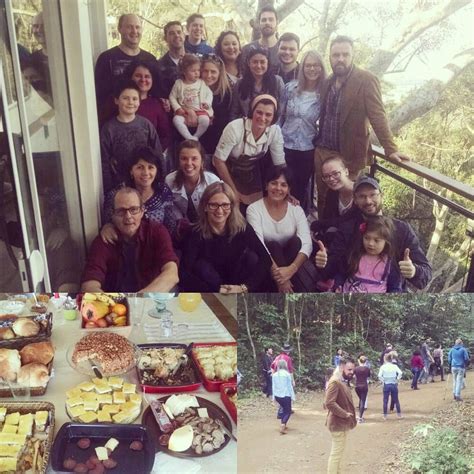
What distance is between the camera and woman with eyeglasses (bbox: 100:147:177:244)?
1872mm

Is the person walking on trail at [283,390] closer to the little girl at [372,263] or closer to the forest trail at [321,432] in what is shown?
the forest trail at [321,432]

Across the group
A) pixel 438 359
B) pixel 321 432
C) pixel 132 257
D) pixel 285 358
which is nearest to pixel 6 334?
pixel 132 257

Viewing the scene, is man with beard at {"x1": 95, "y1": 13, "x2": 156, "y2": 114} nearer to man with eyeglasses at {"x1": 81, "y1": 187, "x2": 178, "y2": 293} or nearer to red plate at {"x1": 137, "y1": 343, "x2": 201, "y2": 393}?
man with eyeglasses at {"x1": 81, "y1": 187, "x2": 178, "y2": 293}

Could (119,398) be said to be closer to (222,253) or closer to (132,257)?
(132,257)

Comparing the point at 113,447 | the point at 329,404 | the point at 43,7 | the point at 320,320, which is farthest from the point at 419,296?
the point at 43,7

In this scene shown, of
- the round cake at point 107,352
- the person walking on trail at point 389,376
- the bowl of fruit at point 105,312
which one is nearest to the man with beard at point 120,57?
the bowl of fruit at point 105,312

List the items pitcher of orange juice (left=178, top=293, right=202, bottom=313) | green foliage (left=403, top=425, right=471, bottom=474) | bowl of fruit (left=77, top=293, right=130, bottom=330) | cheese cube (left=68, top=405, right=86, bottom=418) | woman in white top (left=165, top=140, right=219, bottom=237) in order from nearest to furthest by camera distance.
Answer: woman in white top (left=165, top=140, right=219, bottom=237) < pitcher of orange juice (left=178, top=293, right=202, bottom=313) < cheese cube (left=68, top=405, right=86, bottom=418) < bowl of fruit (left=77, top=293, right=130, bottom=330) < green foliage (left=403, top=425, right=471, bottom=474)

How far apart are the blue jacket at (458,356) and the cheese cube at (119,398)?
1.37 metres

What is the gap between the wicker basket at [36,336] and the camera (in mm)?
2340

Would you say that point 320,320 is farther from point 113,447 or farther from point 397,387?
point 113,447

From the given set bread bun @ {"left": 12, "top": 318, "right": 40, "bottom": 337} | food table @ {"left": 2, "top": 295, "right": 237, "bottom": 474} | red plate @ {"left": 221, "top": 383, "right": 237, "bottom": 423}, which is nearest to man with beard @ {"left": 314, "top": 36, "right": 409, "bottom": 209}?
food table @ {"left": 2, "top": 295, "right": 237, "bottom": 474}

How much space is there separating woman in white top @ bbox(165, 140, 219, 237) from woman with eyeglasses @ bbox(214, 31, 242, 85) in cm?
25

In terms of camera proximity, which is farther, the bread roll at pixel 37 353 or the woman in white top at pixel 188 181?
the bread roll at pixel 37 353

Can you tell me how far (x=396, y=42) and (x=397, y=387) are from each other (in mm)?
1400
